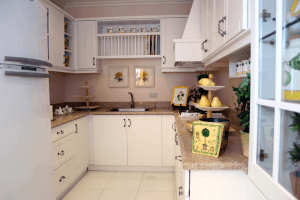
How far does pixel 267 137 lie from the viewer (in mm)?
727

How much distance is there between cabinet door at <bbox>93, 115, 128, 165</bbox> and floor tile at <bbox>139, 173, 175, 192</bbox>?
17.7 inches

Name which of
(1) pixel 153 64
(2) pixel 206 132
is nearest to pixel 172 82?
(1) pixel 153 64

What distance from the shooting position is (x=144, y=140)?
9.78 ft

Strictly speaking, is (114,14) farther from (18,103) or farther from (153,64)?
(18,103)

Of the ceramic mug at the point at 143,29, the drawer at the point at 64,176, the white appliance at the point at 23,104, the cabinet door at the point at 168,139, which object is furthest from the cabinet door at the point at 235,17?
the ceramic mug at the point at 143,29

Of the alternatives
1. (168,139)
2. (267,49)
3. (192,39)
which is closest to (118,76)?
(168,139)

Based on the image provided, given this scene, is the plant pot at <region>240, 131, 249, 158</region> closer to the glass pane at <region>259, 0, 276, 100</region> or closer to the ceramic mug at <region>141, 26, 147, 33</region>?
the glass pane at <region>259, 0, 276, 100</region>

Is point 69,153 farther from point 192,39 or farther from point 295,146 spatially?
point 295,146

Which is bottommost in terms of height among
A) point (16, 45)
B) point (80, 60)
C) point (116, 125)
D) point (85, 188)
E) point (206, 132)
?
point (85, 188)

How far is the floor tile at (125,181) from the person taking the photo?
2.55 meters

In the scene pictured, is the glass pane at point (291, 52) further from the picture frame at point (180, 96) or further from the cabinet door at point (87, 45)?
the cabinet door at point (87, 45)

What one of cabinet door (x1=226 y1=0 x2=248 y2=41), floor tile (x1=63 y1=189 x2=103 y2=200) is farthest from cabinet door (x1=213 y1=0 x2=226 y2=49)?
floor tile (x1=63 y1=189 x2=103 y2=200)

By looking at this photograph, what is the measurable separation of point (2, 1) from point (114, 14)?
2464mm

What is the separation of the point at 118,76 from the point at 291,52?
3.16m
